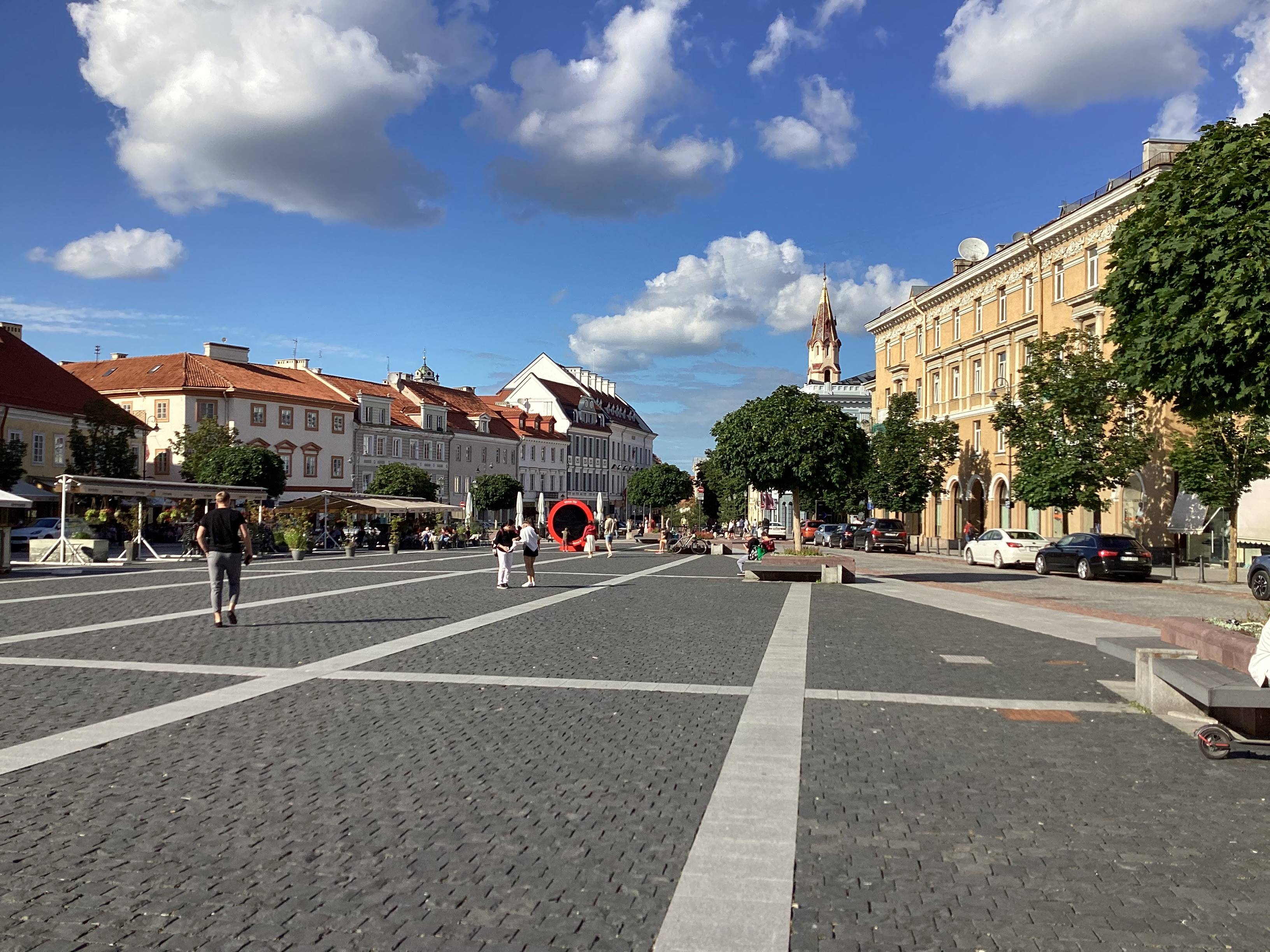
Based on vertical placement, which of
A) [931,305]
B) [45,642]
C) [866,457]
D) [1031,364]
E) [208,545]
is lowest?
[45,642]

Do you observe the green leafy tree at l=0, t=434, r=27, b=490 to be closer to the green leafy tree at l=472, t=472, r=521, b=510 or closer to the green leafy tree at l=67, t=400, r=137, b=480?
the green leafy tree at l=67, t=400, r=137, b=480

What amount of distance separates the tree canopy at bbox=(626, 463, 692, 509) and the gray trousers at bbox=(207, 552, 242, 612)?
83439mm

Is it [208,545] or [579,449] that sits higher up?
[579,449]

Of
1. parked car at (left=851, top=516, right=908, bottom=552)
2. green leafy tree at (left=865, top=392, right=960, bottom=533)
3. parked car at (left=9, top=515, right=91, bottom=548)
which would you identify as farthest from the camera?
green leafy tree at (left=865, top=392, right=960, bottom=533)

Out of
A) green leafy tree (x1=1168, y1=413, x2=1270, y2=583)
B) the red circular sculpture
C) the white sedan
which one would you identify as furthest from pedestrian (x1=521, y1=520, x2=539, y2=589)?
the red circular sculpture

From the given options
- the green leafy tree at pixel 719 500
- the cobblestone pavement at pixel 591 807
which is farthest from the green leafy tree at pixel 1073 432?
the cobblestone pavement at pixel 591 807

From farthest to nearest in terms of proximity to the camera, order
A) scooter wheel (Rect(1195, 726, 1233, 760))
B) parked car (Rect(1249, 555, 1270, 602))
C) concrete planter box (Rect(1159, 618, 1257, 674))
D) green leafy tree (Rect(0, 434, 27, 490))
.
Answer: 1. green leafy tree (Rect(0, 434, 27, 490))
2. parked car (Rect(1249, 555, 1270, 602))
3. concrete planter box (Rect(1159, 618, 1257, 674))
4. scooter wheel (Rect(1195, 726, 1233, 760))

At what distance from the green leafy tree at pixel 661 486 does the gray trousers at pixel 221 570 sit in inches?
3283

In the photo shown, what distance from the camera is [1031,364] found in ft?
119

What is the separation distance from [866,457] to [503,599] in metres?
12.5

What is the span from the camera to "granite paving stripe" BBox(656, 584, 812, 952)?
3.75 meters

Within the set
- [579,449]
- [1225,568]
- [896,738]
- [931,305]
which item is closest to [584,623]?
[896,738]

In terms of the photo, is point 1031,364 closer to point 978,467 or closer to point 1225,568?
point 1225,568

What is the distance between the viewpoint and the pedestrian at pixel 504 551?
20562 mm
